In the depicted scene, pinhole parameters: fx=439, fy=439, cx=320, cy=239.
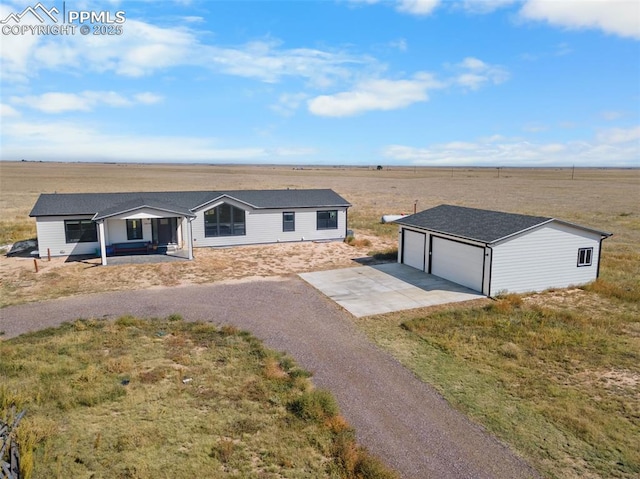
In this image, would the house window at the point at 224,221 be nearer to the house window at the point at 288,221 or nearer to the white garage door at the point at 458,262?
the house window at the point at 288,221

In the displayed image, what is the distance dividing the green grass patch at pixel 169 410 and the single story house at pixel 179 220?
40.9 ft

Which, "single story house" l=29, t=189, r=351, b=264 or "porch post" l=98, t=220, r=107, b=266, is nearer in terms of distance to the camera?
"porch post" l=98, t=220, r=107, b=266

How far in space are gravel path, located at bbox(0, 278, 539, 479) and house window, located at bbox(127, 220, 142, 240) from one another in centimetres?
872

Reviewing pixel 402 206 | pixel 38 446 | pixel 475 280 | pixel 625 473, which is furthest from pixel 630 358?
pixel 402 206

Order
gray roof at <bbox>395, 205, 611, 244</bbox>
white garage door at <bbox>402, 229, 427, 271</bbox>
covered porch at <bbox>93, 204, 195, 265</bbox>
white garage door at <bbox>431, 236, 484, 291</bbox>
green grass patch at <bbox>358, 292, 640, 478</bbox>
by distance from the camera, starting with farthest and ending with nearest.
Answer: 1. covered porch at <bbox>93, 204, 195, 265</bbox>
2. white garage door at <bbox>402, 229, 427, 271</bbox>
3. white garage door at <bbox>431, 236, 484, 291</bbox>
4. gray roof at <bbox>395, 205, 611, 244</bbox>
5. green grass patch at <bbox>358, 292, 640, 478</bbox>

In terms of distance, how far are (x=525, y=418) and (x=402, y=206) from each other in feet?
146

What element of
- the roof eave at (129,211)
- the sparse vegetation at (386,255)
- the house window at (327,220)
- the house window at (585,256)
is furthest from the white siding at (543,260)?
the roof eave at (129,211)

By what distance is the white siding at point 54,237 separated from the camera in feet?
80.9

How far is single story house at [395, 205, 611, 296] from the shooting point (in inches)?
713

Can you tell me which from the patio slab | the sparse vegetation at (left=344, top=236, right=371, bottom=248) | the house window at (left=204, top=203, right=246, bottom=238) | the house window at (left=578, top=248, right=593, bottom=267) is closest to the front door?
the house window at (left=204, top=203, right=246, bottom=238)

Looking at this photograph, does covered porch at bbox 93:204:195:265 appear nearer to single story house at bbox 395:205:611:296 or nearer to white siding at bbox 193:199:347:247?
white siding at bbox 193:199:347:247

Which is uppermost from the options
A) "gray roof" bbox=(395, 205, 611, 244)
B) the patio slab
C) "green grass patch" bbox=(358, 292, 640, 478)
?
"gray roof" bbox=(395, 205, 611, 244)

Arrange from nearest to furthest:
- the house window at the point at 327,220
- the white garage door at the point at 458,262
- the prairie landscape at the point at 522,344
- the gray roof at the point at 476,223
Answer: the prairie landscape at the point at 522,344, the gray roof at the point at 476,223, the white garage door at the point at 458,262, the house window at the point at 327,220

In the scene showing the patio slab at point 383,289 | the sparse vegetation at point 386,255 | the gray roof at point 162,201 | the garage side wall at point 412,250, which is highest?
the gray roof at point 162,201
